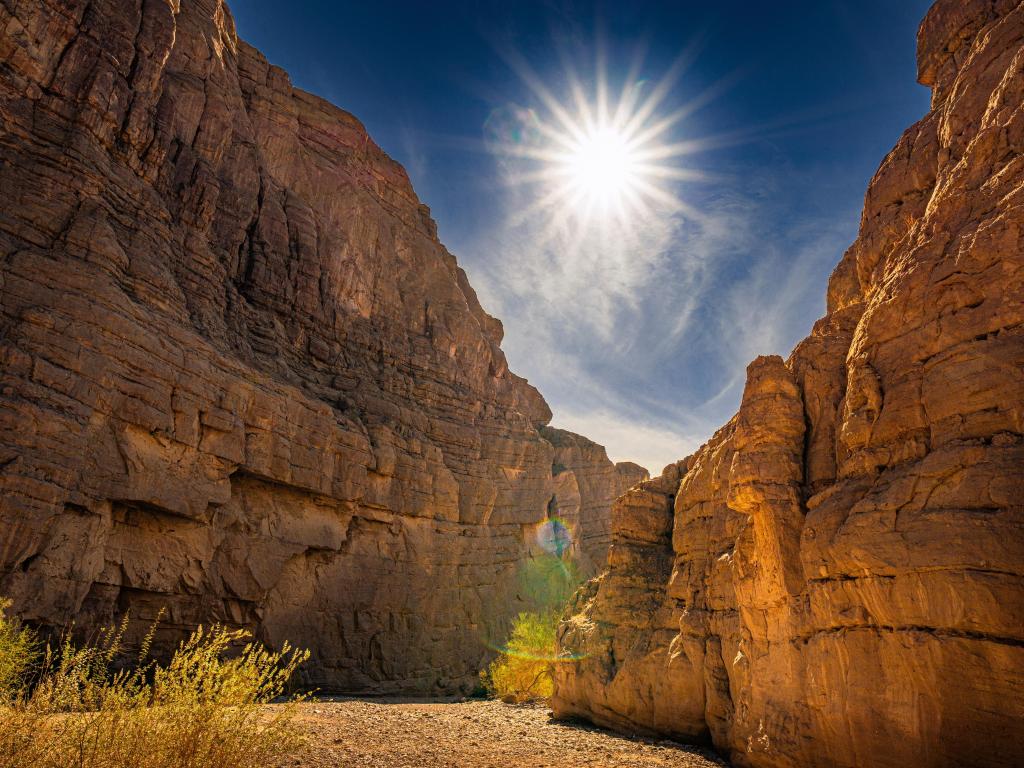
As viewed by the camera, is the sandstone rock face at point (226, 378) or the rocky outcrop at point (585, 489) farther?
the rocky outcrop at point (585, 489)

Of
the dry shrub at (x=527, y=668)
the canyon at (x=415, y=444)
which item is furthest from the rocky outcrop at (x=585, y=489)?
the dry shrub at (x=527, y=668)

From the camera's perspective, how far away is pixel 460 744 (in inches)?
657

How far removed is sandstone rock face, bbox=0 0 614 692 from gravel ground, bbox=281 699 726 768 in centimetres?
1114

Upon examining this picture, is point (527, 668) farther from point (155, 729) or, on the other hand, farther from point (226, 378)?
point (155, 729)

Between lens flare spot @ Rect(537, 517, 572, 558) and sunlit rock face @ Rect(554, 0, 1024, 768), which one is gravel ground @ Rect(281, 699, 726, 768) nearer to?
sunlit rock face @ Rect(554, 0, 1024, 768)

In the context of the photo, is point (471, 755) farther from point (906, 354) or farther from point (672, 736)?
A: point (906, 354)

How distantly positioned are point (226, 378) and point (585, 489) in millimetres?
50940

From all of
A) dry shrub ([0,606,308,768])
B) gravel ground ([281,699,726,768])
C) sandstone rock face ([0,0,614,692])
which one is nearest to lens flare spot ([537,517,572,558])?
sandstone rock face ([0,0,614,692])

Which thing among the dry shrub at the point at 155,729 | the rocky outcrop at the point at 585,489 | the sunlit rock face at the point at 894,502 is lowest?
the dry shrub at the point at 155,729

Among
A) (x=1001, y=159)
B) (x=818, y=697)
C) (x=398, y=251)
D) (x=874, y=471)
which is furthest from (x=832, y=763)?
(x=398, y=251)

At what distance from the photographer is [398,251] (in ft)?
182

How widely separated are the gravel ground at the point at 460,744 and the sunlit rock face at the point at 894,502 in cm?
179

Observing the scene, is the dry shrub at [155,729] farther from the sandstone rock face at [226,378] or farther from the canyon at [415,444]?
the sandstone rock face at [226,378]

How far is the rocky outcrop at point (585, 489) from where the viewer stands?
206 ft
